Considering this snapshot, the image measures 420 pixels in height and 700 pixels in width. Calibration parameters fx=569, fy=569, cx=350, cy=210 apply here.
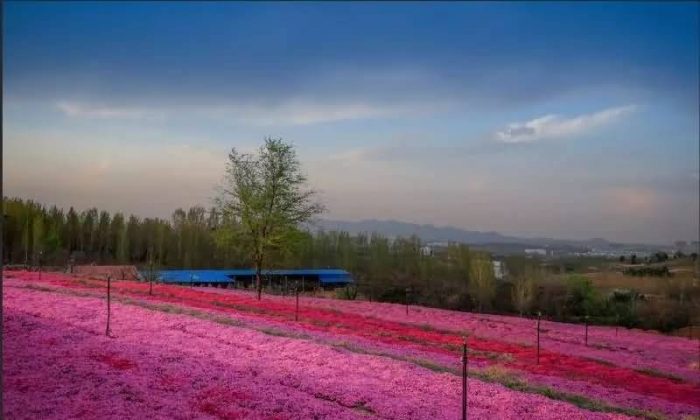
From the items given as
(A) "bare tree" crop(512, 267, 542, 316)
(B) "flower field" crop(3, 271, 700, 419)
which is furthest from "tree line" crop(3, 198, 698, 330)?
(B) "flower field" crop(3, 271, 700, 419)

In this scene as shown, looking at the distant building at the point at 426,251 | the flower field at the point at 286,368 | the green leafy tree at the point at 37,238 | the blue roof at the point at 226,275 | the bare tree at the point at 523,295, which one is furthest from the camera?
the distant building at the point at 426,251

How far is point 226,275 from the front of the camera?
203 ft

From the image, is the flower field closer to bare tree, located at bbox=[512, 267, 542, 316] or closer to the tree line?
the tree line

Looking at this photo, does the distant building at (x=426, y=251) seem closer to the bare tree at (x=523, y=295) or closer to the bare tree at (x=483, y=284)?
the bare tree at (x=483, y=284)

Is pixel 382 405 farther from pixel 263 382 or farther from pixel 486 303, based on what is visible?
pixel 486 303

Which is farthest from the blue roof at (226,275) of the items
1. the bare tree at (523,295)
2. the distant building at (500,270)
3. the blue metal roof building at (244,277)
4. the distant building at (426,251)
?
the bare tree at (523,295)

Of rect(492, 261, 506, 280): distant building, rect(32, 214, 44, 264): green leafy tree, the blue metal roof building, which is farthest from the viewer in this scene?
rect(492, 261, 506, 280): distant building

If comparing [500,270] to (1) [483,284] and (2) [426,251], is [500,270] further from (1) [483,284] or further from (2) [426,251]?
(1) [483,284]

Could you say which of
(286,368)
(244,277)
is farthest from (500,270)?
(286,368)

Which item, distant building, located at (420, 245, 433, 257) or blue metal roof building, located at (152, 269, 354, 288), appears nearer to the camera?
blue metal roof building, located at (152, 269, 354, 288)

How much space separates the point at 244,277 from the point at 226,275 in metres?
3.47

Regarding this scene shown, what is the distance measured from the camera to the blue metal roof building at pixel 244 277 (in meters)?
56.1

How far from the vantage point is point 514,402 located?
554 inches

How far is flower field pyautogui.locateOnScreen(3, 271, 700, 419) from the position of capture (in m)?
12.2
